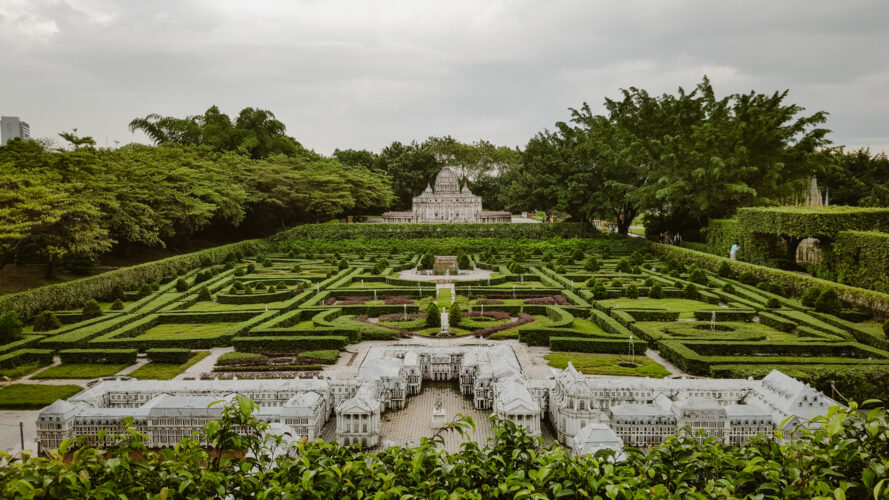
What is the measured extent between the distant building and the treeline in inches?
338

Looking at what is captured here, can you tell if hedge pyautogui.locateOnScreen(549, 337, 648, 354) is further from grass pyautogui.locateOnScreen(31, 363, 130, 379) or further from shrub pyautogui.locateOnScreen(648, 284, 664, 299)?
grass pyautogui.locateOnScreen(31, 363, 130, 379)

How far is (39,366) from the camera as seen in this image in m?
22.2

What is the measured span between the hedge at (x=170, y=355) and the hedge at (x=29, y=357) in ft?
12.1

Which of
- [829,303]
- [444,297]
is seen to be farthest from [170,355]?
[829,303]

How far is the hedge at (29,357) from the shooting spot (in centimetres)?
2189

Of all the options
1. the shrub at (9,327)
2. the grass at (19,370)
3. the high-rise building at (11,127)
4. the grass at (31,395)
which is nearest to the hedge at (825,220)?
the grass at (31,395)

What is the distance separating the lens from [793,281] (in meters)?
32.4

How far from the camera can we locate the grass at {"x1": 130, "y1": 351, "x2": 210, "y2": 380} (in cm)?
2134

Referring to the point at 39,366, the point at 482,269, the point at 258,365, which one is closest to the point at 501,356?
the point at 258,365

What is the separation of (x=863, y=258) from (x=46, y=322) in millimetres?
42448

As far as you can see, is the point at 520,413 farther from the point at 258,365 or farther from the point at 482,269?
the point at 482,269

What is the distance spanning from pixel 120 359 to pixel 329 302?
1226 cm

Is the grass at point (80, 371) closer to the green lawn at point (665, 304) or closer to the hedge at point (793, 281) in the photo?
the green lawn at point (665, 304)

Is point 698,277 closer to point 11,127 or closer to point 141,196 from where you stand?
point 141,196
